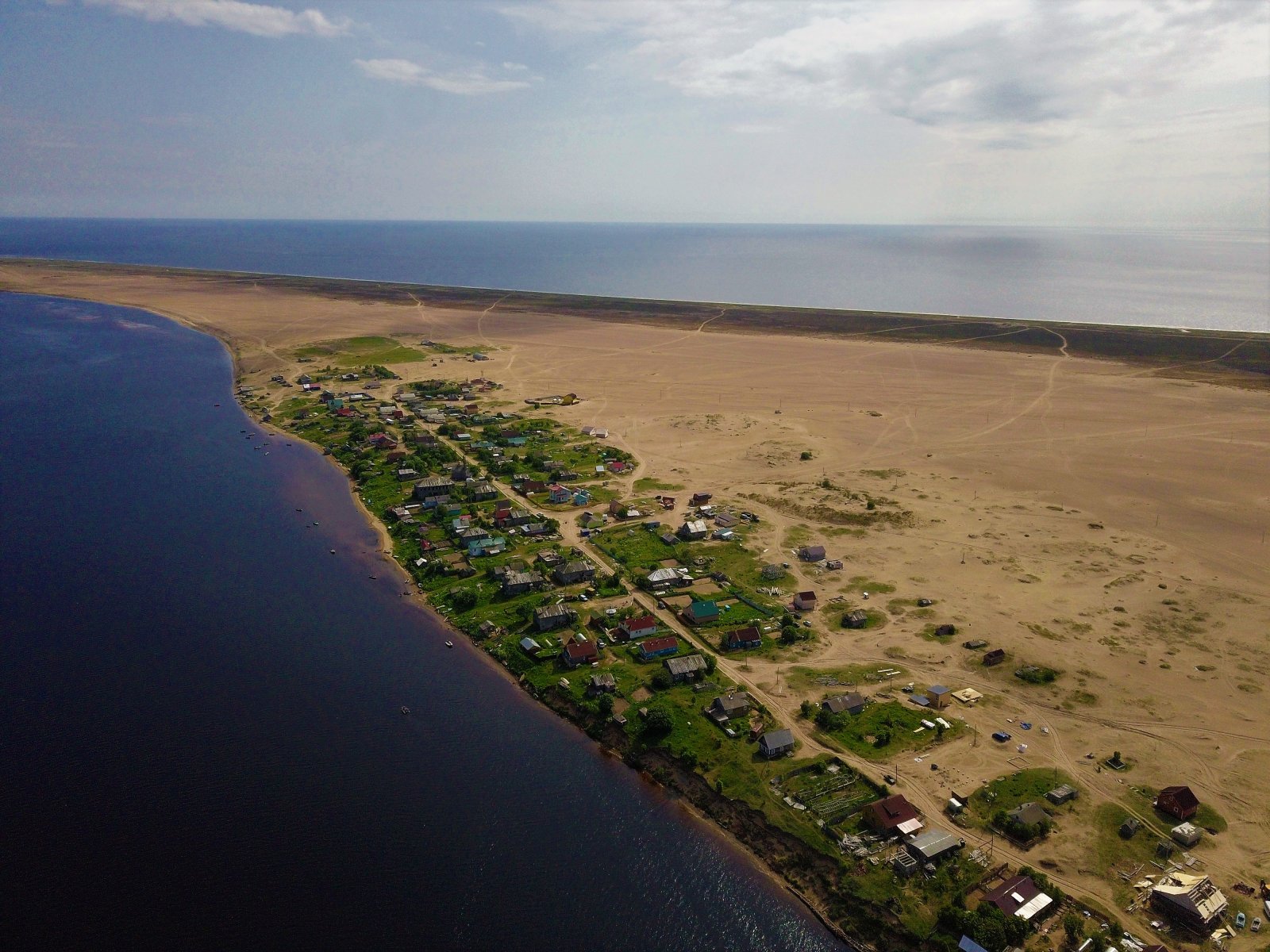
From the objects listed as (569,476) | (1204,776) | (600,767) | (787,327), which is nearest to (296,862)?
(600,767)

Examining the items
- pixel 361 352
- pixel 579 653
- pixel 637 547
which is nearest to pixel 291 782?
pixel 579 653

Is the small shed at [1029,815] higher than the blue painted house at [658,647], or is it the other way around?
the blue painted house at [658,647]

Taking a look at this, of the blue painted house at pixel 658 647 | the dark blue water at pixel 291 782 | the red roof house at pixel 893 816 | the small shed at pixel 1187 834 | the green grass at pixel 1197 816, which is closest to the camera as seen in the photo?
the dark blue water at pixel 291 782

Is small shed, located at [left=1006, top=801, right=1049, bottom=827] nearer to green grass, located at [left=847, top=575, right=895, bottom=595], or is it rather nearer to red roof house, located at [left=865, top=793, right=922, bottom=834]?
red roof house, located at [left=865, top=793, right=922, bottom=834]

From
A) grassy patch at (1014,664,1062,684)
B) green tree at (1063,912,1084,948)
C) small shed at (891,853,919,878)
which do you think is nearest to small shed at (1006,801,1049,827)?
green tree at (1063,912,1084,948)

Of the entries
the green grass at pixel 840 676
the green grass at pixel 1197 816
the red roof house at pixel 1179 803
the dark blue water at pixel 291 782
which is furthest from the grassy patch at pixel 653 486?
the red roof house at pixel 1179 803

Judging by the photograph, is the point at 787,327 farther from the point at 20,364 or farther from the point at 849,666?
the point at 20,364

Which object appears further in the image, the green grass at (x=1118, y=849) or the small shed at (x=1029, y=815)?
the small shed at (x=1029, y=815)

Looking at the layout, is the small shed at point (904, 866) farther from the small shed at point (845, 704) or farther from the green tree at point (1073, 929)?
the small shed at point (845, 704)
